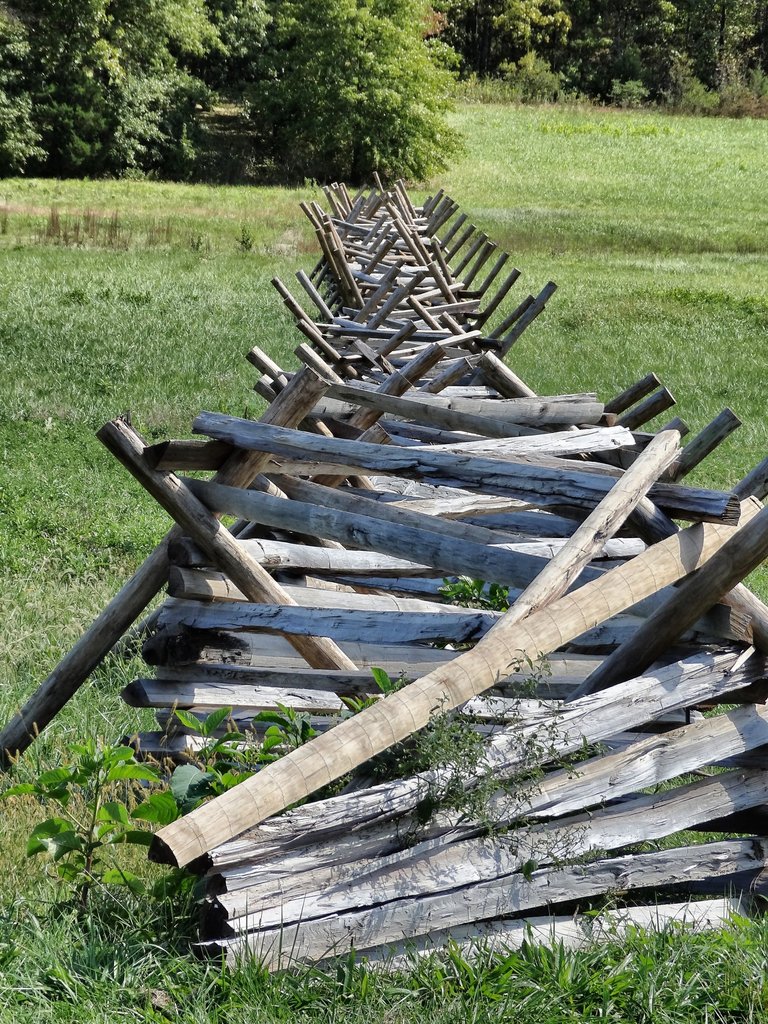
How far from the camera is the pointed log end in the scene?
2617mm

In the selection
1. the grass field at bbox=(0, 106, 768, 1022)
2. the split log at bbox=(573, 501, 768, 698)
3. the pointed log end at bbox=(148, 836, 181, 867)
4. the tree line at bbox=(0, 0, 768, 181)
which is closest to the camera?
the pointed log end at bbox=(148, 836, 181, 867)

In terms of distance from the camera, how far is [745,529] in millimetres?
3418

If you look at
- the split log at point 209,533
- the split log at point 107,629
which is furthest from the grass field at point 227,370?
the split log at point 209,533

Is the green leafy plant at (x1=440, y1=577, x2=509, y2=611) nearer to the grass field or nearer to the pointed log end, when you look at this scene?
the grass field

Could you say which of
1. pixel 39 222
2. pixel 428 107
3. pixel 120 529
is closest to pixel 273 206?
pixel 39 222

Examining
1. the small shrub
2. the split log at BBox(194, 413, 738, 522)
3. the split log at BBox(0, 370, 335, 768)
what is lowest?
the small shrub

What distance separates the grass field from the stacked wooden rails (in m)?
0.22

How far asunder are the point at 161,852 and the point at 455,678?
90cm

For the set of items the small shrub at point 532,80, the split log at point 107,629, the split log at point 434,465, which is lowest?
the small shrub at point 532,80

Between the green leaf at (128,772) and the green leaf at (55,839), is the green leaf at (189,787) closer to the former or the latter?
the green leaf at (128,772)

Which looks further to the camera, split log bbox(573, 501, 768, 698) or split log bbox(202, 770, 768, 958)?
split log bbox(573, 501, 768, 698)

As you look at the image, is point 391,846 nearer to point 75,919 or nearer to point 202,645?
point 75,919

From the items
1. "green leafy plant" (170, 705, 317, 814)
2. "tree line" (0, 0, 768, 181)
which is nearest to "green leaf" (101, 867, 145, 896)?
"green leafy plant" (170, 705, 317, 814)

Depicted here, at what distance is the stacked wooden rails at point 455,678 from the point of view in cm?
295
